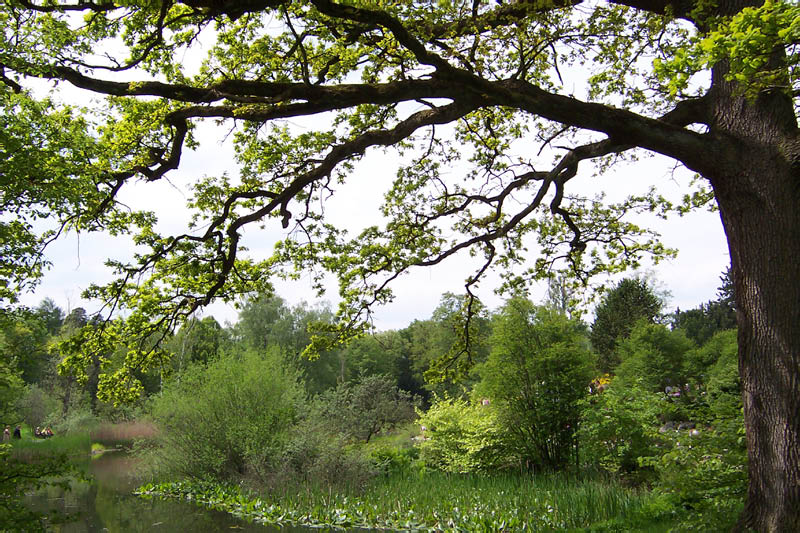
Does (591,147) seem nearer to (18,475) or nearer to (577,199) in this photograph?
(577,199)

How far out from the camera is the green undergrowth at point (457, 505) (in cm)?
766

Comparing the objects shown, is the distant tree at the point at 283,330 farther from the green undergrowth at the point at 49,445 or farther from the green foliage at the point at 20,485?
the green foliage at the point at 20,485

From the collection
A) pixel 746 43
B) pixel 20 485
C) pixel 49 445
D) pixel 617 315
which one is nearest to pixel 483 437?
pixel 20 485

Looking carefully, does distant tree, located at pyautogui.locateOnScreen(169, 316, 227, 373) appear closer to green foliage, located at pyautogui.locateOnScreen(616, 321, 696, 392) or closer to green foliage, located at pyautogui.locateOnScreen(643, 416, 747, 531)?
green foliage, located at pyautogui.locateOnScreen(643, 416, 747, 531)

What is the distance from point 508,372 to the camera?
1166 centimetres

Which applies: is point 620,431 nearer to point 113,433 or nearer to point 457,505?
point 457,505

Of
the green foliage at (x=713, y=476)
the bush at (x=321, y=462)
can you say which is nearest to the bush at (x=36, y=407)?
the bush at (x=321, y=462)

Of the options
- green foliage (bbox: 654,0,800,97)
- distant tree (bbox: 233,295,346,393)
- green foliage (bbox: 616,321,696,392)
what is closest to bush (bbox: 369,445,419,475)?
green foliage (bbox: 616,321,696,392)

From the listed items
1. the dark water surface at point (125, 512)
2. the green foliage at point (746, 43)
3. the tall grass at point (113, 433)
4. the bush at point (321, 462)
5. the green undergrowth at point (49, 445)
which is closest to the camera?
the green foliage at point (746, 43)

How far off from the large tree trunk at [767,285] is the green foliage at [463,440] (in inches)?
283

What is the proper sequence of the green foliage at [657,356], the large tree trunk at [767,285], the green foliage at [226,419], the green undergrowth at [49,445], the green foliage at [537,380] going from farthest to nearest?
the green foliage at [657,356] → the green undergrowth at [49,445] → the green foliage at [226,419] → the green foliage at [537,380] → the large tree trunk at [767,285]

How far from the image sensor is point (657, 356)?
17359 millimetres

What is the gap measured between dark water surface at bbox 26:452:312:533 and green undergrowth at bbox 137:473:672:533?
0.52 metres

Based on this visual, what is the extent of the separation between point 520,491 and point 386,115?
657 cm
